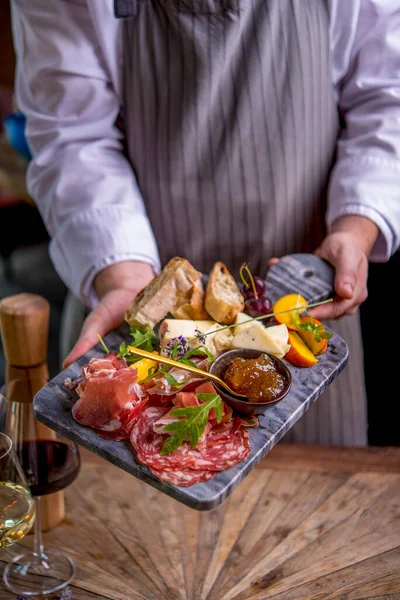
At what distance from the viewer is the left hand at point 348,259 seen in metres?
1.41

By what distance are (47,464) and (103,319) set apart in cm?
32

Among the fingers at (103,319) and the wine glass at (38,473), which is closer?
the wine glass at (38,473)

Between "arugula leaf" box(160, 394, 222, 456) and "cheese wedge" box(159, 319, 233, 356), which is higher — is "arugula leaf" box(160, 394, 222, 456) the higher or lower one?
the higher one

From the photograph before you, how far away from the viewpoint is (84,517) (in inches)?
53.8

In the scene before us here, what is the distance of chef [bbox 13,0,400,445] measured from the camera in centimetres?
150

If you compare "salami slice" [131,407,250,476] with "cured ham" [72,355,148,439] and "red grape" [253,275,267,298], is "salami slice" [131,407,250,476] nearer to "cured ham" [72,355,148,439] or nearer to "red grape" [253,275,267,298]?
"cured ham" [72,355,148,439]

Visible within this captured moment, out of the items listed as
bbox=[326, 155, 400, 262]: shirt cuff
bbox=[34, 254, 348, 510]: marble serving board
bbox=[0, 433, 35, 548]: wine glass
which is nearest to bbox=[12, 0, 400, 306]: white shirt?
bbox=[326, 155, 400, 262]: shirt cuff

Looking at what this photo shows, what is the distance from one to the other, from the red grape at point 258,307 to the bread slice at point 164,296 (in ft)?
0.39

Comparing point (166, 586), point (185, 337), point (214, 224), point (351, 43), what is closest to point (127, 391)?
point (185, 337)

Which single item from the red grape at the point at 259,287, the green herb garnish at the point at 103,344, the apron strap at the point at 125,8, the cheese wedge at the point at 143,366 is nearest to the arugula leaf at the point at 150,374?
the cheese wedge at the point at 143,366

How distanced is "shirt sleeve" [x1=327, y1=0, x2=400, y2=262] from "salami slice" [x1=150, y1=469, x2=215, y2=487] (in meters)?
0.79

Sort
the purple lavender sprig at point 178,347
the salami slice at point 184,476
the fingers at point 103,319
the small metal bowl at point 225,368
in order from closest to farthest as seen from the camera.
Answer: the salami slice at point 184,476 < the small metal bowl at point 225,368 < the purple lavender sprig at point 178,347 < the fingers at point 103,319

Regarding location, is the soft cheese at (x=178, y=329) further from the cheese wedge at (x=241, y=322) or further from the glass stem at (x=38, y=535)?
the glass stem at (x=38, y=535)

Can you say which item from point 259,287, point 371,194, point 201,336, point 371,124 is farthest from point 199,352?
point 371,124
